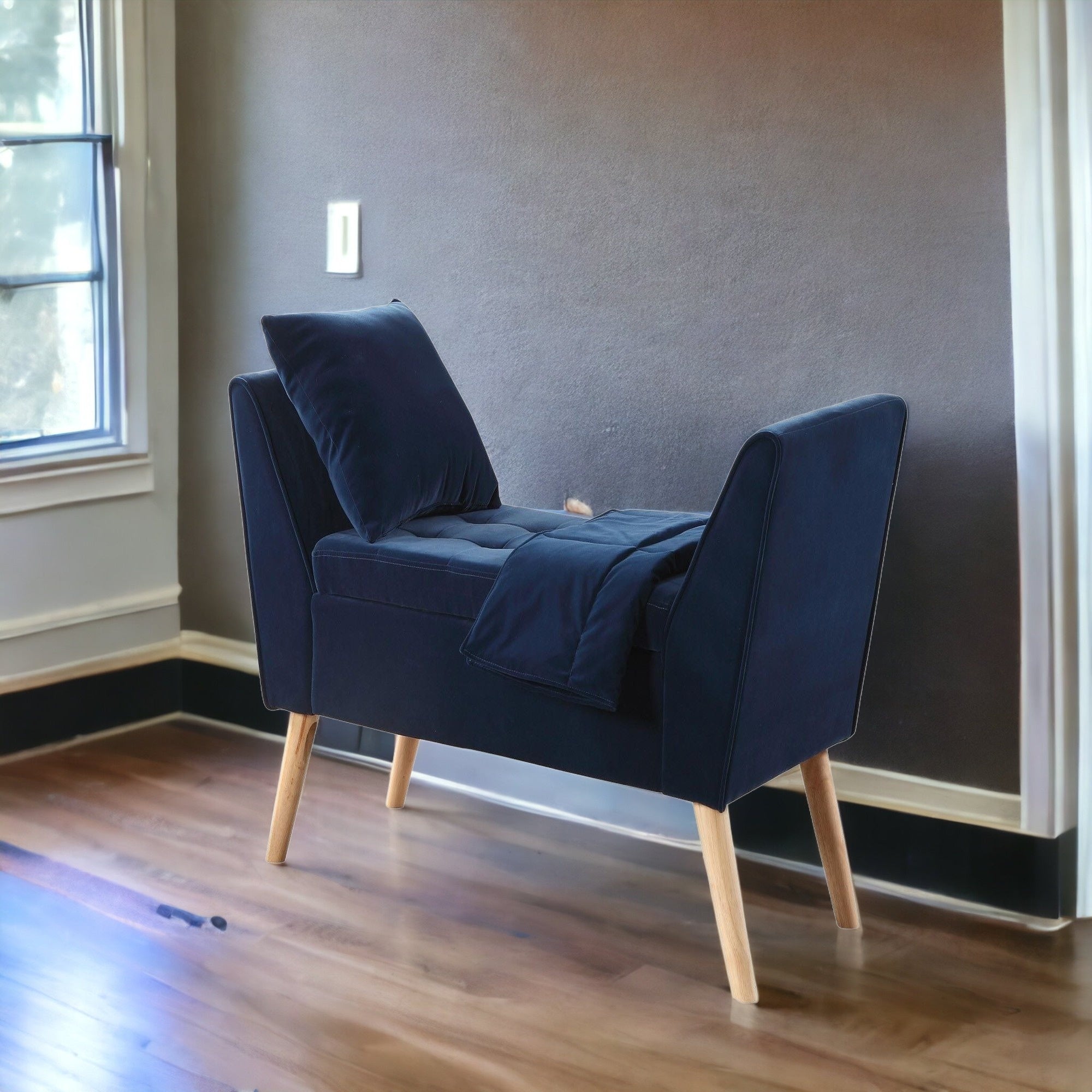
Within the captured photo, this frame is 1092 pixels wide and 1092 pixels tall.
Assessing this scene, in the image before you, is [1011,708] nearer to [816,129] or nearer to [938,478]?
[938,478]

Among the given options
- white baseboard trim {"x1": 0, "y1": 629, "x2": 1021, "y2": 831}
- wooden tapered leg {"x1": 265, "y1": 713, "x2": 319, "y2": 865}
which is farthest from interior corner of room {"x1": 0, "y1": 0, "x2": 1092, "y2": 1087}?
wooden tapered leg {"x1": 265, "y1": 713, "x2": 319, "y2": 865}

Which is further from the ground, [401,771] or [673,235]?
[673,235]

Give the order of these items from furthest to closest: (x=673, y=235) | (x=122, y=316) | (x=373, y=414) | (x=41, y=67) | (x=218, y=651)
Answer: (x=218, y=651)
(x=122, y=316)
(x=41, y=67)
(x=673, y=235)
(x=373, y=414)

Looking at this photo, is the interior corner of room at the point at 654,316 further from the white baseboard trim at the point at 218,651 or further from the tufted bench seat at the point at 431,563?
the tufted bench seat at the point at 431,563

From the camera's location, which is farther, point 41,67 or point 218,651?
point 218,651

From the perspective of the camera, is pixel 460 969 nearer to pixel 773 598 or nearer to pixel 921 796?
pixel 773 598

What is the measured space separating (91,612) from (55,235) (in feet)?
2.72

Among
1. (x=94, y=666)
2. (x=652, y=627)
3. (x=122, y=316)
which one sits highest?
(x=122, y=316)

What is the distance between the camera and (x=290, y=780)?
93.9 inches

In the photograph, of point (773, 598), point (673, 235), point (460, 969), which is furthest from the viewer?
point (673, 235)

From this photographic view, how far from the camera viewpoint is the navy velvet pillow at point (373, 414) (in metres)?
2.27

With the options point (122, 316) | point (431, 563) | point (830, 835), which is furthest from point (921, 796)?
point (122, 316)

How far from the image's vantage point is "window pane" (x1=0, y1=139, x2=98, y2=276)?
9.46 ft

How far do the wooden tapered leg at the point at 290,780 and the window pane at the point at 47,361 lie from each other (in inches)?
41.8
